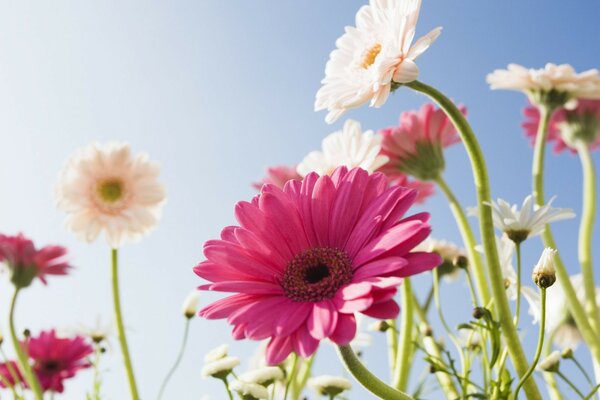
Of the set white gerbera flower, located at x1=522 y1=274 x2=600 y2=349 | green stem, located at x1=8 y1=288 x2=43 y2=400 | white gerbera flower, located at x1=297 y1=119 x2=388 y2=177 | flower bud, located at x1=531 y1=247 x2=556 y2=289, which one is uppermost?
white gerbera flower, located at x1=297 y1=119 x2=388 y2=177

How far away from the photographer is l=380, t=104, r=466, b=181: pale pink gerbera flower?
1.00 meters

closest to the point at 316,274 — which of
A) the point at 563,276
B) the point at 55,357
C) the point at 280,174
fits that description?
the point at 563,276

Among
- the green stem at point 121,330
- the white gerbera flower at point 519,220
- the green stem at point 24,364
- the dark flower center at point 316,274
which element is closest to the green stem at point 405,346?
the white gerbera flower at point 519,220

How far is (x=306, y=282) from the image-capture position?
1.61ft

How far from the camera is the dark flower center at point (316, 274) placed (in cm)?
48

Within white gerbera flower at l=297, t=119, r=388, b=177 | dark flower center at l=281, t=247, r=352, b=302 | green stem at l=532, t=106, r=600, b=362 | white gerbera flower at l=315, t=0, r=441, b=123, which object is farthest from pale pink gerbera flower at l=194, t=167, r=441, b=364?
green stem at l=532, t=106, r=600, b=362

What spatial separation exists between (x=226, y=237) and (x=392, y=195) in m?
0.12

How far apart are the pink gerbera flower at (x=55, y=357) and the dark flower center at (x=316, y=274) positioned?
962mm

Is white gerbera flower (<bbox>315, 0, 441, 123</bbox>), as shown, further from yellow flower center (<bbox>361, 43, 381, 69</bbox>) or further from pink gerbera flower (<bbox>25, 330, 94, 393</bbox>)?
pink gerbera flower (<bbox>25, 330, 94, 393</bbox>)

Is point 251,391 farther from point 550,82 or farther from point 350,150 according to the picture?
point 550,82

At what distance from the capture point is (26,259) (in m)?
1.24

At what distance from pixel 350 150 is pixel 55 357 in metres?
0.83

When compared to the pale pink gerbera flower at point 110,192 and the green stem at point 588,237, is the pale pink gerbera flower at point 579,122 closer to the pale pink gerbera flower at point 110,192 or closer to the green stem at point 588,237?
the green stem at point 588,237

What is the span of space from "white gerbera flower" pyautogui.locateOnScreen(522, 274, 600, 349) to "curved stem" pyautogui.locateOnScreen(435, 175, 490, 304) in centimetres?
6
